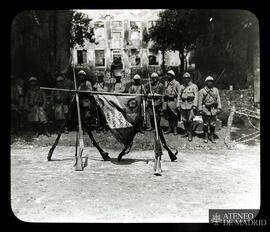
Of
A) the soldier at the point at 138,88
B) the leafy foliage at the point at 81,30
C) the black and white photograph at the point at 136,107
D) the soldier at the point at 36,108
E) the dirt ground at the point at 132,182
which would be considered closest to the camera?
the dirt ground at the point at 132,182

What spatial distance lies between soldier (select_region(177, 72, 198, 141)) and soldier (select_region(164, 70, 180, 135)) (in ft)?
0.25

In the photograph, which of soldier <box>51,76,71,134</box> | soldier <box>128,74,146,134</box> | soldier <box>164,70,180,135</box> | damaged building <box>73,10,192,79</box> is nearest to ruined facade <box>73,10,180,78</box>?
damaged building <box>73,10,192,79</box>

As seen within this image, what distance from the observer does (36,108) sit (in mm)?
5547

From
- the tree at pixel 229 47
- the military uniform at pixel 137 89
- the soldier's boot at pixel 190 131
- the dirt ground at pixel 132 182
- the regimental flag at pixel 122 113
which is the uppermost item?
the tree at pixel 229 47

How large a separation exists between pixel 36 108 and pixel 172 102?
2163 millimetres

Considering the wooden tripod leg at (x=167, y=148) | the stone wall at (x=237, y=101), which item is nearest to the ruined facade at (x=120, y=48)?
the stone wall at (x=237, y=101)

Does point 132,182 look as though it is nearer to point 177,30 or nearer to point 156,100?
point 156,100

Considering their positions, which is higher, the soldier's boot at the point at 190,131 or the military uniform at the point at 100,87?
the military uniform at the point at 100,87

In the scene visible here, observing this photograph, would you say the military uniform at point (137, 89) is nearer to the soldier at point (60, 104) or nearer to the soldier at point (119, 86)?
the soldier at point (119, 86)

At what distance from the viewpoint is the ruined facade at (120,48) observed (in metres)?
5.18

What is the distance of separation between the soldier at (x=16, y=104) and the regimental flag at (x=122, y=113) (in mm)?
1177

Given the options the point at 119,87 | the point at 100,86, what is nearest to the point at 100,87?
the point at 100,86

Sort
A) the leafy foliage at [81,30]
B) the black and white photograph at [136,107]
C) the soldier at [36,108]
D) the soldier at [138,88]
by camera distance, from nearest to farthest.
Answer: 1. the black and white photograph at [136,107]
2. the leafy foliage at [81,30]
3. the soldier at [138,88]
4. the soldier at [36,108]

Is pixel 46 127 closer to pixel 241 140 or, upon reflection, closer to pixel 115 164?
pixel 115 164
